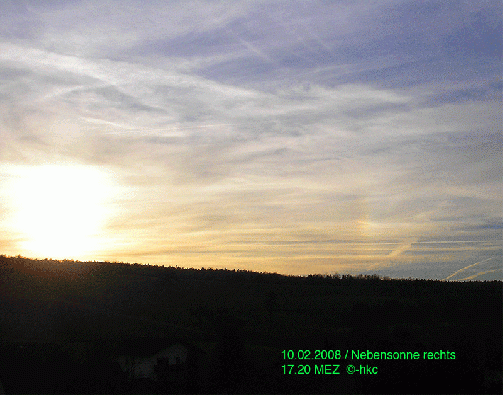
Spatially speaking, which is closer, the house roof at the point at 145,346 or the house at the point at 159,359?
the house at the point at 159,359

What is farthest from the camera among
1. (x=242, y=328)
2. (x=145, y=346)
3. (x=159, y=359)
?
(x=242, y=328)

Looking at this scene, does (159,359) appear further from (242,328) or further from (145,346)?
(242,328)

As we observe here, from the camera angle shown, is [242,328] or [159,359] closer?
[159,359]

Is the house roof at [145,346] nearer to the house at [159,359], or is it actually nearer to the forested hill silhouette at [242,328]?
the house at [159,359]

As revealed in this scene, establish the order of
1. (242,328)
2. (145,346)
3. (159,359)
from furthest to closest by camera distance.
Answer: (242,328) → (145,346) → (159,359)

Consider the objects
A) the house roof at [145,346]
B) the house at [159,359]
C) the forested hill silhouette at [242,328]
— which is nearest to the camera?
the forested hill silhouette at [242,328]

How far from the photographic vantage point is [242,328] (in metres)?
68.4

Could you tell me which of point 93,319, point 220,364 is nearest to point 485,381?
point 220,364

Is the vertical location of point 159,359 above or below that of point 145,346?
below

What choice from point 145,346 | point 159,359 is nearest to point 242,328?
point 159,359

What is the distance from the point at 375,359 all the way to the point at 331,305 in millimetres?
49852

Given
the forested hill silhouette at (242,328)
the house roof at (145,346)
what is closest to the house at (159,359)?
the house roof at (145,346)

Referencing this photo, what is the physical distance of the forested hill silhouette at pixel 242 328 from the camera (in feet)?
123

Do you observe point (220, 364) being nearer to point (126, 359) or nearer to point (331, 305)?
point (126, 359)
